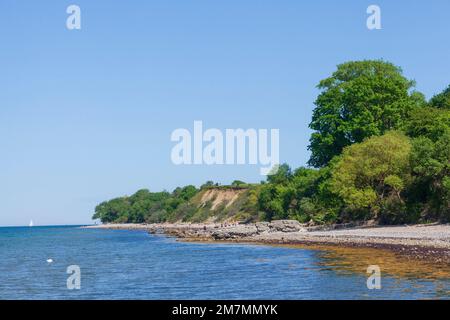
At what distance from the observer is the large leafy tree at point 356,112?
64562 mm

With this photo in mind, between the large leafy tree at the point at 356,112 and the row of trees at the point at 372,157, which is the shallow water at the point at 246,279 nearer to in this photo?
the row of trees at the point at 372,157

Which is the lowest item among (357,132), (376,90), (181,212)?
(181,212)

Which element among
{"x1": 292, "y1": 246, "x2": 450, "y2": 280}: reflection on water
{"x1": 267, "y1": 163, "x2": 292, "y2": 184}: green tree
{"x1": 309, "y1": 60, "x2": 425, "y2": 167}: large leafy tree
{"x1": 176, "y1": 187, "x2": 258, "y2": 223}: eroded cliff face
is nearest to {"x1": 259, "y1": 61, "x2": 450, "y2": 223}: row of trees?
{"x1": 309, "y1": 60, "x2": 425, "y2": 167}: large leafy tree

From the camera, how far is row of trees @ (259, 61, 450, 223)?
5031 cm

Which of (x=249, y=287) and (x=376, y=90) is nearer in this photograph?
(x=249, y=287)

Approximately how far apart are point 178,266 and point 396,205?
24.8 meters

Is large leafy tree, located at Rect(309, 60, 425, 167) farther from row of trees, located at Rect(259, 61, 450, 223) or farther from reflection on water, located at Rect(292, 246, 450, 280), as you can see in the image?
reflection on water, located at Rect(292, 246, 450, 280)

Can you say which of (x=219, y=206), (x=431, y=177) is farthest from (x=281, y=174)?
(x=219, y=206)

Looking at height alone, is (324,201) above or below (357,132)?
below

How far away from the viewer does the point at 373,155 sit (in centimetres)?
5412
